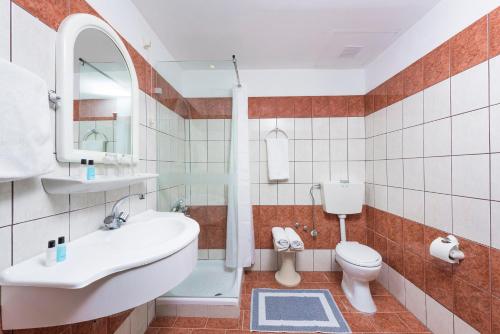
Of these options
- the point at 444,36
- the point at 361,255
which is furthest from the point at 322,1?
the point at 361,255

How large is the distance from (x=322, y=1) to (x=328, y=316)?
7.18ft

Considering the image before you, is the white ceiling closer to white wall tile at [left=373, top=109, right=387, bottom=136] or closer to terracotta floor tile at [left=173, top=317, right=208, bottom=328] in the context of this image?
white wall tile at [left=373, top=109, right=387, bottom=136]

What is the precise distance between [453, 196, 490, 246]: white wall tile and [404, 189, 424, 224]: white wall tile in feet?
0.84

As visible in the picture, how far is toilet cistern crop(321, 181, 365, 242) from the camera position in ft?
7.20

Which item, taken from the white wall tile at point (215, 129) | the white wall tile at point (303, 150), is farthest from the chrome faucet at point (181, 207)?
the white wall tile at point (303, 150)

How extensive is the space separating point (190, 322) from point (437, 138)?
7.00 feet

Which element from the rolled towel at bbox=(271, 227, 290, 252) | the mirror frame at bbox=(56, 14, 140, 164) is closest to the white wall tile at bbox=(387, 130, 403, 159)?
the rolled towel at bbox=(271, 227, 290, 252)

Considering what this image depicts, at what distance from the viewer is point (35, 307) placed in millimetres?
645

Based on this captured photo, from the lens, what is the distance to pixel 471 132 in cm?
120

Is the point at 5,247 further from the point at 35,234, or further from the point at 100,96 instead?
the point at 100,96

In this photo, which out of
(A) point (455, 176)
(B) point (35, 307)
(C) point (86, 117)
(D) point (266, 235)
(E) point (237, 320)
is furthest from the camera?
(D) point (266, 235)

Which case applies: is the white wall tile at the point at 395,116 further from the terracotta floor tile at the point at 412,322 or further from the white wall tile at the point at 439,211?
the terracotta floor tile at the point at 412,322

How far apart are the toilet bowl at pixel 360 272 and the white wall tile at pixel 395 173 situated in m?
0.61

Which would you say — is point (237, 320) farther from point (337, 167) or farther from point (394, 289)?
point (337, 167)
